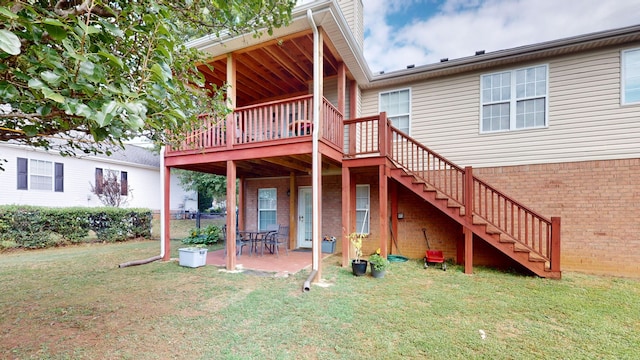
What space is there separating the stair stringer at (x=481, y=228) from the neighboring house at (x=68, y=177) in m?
9.09

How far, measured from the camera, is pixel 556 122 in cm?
656

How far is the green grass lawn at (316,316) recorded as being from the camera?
10.0 ft

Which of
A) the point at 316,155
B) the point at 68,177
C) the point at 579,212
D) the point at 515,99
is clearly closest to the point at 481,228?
the point at 579,212

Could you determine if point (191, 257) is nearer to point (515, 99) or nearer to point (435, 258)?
point (435, 258)

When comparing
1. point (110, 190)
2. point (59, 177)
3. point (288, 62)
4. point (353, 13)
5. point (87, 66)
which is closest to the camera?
point (87, 66)

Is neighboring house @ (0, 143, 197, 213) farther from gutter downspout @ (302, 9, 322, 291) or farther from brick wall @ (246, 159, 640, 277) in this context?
brick wall @ (246, 159, 640, 277)

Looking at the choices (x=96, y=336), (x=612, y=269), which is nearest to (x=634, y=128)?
(x=612, y=269)

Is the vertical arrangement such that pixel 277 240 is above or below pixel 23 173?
below

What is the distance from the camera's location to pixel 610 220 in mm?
5992

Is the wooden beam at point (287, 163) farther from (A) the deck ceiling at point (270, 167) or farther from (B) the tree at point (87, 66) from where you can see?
(B) the tree at point (87, 66)

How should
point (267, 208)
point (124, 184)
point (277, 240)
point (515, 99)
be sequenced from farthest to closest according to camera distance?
point (124, 184)
point (267, 208)
point (277, 240)
point (515, 99)

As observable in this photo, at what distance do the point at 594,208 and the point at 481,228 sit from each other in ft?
8.54

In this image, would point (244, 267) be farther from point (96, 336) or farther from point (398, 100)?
point (398, 100)

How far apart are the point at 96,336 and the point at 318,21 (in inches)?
240
